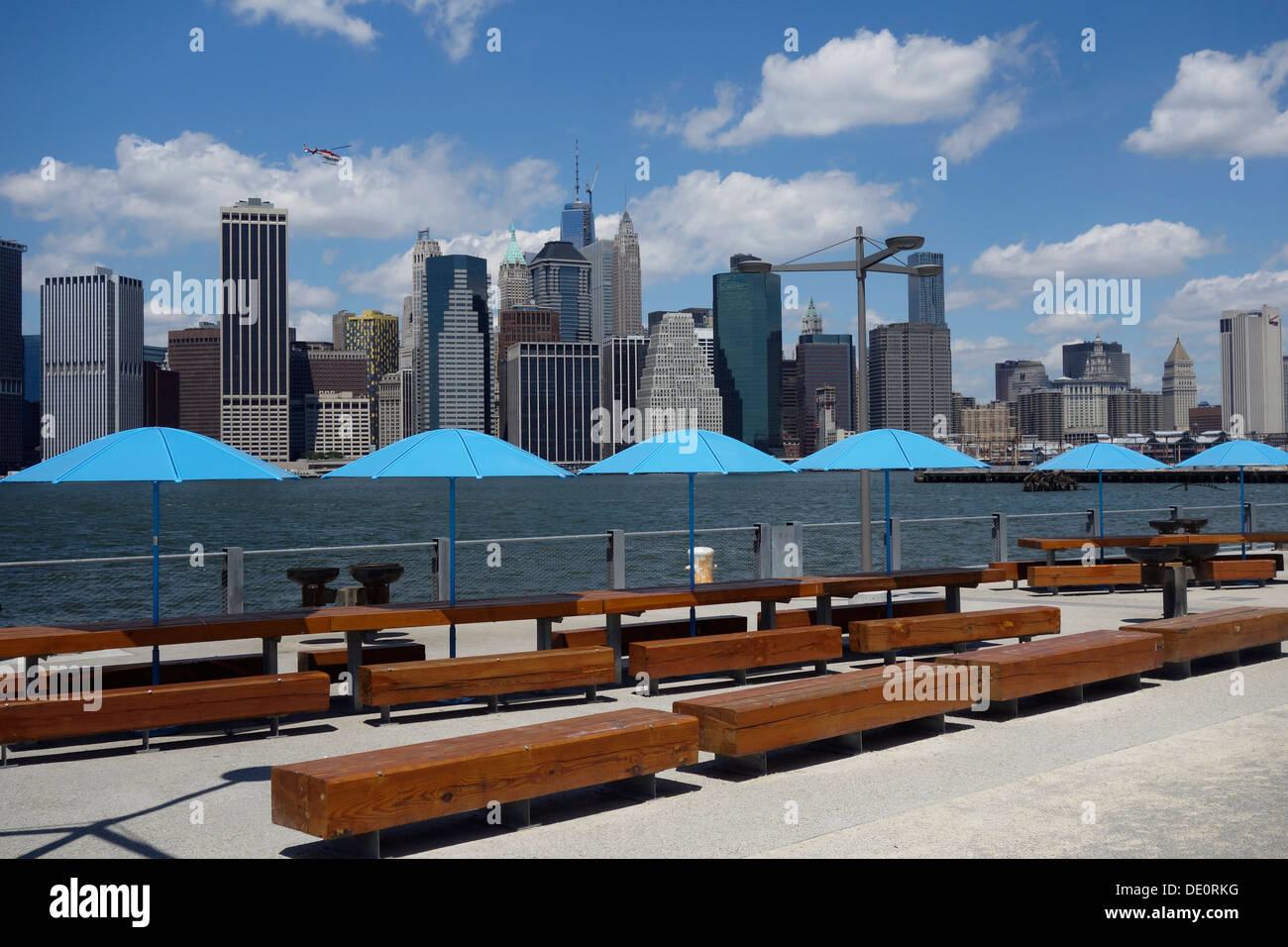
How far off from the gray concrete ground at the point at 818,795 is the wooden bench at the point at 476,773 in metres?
0.24

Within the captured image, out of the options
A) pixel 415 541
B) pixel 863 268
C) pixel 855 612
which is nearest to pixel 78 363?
pixel 415 541

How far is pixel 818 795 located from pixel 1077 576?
12600mm

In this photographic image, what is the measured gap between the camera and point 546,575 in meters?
33.0

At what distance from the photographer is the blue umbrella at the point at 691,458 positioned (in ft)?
36.1

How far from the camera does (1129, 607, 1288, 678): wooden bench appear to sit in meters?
10.9

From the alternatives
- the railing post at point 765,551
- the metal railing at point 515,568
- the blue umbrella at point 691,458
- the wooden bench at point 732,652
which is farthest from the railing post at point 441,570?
the railing post at point 765,551

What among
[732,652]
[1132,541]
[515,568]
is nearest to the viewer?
[732,652]

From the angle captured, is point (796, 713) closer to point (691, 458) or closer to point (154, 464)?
point (691, 458)

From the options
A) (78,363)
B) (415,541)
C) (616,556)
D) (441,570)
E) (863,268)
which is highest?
(78,363)

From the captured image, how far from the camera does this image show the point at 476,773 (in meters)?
6.21

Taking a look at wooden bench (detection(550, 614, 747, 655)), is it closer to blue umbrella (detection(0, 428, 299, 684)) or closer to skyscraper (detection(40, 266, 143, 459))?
blue umbrella (detection(0, 428, 299, 684))

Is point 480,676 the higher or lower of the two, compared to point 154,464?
lower
